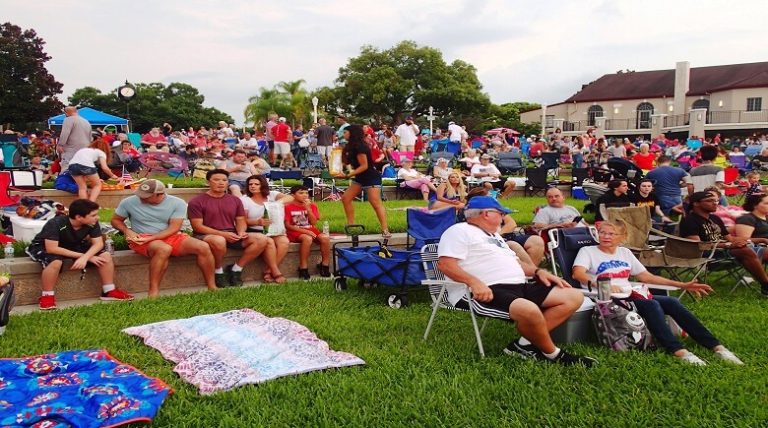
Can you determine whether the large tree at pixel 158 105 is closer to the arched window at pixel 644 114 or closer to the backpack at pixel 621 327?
the arched window at pixel 644 114

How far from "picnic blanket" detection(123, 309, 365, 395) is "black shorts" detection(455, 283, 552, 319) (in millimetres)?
981

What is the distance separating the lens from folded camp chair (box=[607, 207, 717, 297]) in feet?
22.7

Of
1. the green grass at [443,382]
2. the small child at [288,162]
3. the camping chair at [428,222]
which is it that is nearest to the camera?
the green grass at [443,382]

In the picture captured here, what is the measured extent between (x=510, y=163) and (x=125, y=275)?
1360cm

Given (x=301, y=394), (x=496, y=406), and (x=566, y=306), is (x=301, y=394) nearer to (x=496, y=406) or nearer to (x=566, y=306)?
(x=496, y=406)

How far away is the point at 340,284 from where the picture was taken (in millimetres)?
7133

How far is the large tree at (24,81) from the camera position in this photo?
35844mm

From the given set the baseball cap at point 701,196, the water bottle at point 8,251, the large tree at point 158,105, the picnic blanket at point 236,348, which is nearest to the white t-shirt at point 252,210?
the picnic blanket at point 236,348

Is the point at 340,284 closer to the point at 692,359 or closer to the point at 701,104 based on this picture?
the point at 692,359

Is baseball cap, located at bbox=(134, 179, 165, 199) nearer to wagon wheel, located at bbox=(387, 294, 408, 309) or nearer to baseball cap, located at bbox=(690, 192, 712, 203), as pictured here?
wagon wheel, located at bbox=(387, 294, 408, 309)

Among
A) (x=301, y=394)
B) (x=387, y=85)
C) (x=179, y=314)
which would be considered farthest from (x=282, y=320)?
(x=387, y=85)

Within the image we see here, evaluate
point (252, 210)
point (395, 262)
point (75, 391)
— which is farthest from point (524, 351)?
point (252, 210)

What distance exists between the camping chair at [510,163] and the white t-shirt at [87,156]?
1182 centimetres

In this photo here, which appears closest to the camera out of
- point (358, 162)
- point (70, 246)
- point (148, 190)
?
point (70, 246)
